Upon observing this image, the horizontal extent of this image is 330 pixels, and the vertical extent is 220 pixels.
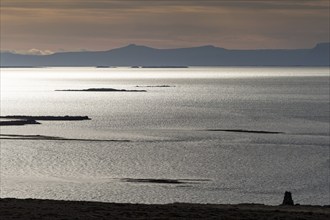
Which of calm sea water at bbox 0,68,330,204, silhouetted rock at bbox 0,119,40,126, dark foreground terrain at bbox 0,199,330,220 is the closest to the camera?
dark foreground terrain at bbox 0,199,330,220

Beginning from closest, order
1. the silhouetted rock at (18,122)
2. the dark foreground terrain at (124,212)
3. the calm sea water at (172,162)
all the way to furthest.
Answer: the dark foreground terrain at (124,212)
the calm sea water at (172,162)
the silhouetted rock at (18,122)

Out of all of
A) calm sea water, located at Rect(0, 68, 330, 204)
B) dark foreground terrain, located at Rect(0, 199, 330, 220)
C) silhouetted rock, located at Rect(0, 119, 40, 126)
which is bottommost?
dark foreground terrain, located at Rect(0, 199, 330, 220)

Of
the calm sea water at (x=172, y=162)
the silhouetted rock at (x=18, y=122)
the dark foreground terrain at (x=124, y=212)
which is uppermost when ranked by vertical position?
the silhouetted rock at (x=18, y=122)

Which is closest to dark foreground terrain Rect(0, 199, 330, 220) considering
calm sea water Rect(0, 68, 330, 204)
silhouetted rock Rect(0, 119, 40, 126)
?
calm sea water Rect(0, 68, 330, 204)

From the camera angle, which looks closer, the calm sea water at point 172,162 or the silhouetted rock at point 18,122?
the calm sea water at point 172,162

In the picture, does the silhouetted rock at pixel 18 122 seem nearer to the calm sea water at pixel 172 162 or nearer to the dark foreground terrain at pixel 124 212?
the calm sea water at pixel 172 162

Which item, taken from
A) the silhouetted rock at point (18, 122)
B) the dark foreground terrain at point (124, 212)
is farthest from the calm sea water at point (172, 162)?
the dark foreground terrain at point (124, 212)

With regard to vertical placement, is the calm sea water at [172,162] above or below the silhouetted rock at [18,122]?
below

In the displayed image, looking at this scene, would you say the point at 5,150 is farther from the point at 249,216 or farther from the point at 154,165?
the point at 249,216

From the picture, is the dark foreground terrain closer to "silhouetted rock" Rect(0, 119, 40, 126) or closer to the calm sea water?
the calm sea water

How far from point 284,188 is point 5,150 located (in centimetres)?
3648

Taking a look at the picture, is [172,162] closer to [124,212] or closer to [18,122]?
[124,212]

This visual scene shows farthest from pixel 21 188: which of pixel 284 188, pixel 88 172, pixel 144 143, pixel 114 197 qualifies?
pixel 144 143

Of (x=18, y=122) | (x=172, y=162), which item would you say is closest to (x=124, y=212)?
(x=172, y=162)
